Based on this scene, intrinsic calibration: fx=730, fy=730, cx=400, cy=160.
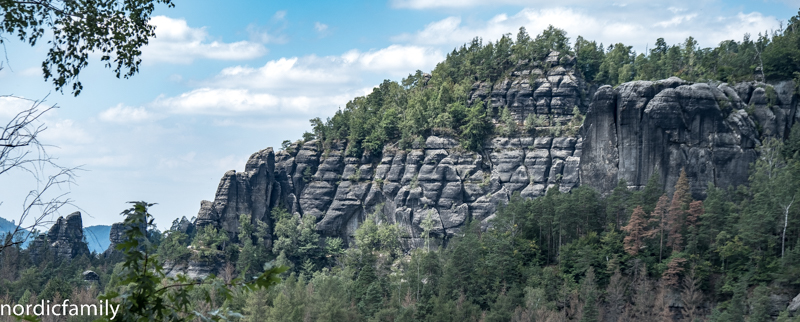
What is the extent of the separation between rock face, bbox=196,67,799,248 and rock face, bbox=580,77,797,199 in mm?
94

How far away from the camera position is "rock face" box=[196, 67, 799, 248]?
67688mm

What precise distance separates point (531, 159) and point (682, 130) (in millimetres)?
17162

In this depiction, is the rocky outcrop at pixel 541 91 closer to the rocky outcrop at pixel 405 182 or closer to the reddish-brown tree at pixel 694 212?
the rocky outcrop at pixel 405 182

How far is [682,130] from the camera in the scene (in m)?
68.6

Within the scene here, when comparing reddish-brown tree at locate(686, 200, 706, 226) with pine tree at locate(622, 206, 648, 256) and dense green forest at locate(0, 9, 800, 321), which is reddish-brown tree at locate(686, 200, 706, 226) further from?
pine tree at locate(622, 206, 648, 256)

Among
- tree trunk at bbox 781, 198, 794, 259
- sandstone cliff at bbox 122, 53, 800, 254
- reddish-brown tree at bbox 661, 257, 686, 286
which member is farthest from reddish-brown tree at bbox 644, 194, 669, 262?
sandstone cliff at bbox 122, 53, 800, 254

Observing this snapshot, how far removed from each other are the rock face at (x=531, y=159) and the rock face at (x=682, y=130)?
0.09m

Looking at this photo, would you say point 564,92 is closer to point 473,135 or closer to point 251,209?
point 473,135

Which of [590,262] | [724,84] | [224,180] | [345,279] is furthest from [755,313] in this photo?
[224,180]

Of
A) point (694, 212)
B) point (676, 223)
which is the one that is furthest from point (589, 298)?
point (694, 212)

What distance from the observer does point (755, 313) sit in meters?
42.9

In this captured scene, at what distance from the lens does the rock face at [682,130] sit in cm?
6681

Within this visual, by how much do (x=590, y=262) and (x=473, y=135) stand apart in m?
31.4

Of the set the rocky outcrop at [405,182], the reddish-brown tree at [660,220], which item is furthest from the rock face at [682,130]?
the reddish-brown tree at [660,220]
